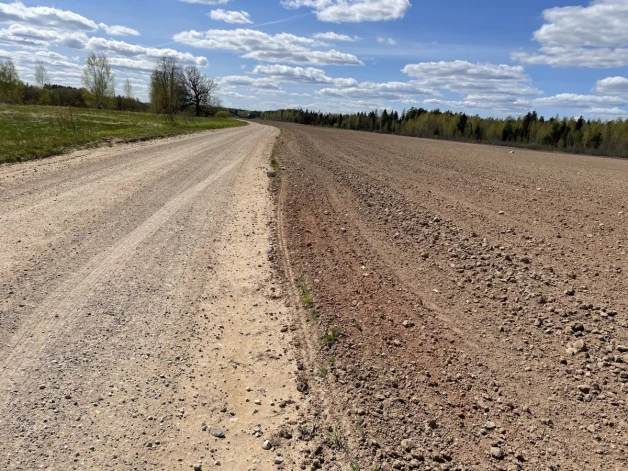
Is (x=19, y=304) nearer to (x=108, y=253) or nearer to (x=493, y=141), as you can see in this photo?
(x=108, y=253)

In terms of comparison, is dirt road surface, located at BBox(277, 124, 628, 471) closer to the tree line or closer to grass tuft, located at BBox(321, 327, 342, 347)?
grass tuft, located at BBox(321, 327, 342, 347)

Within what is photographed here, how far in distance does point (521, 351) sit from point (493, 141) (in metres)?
61.0

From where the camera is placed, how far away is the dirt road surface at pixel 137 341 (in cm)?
322

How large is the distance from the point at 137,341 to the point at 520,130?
65.4m

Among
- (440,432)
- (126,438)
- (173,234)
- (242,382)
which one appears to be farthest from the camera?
(173,234)

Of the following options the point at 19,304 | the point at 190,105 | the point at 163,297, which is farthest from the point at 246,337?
the point at 190,105

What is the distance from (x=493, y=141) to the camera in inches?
2365

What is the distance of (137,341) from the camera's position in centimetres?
449

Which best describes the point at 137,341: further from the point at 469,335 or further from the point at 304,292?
the point at 469,335

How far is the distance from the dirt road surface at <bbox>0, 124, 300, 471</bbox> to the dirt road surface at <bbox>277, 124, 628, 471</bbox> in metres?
0.63

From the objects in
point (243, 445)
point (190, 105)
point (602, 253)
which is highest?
point (190, 105)

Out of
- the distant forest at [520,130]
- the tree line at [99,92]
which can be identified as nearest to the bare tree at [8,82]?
the tree line at [99,92]

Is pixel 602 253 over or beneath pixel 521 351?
over

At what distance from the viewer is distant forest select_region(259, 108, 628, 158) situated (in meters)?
50.1
